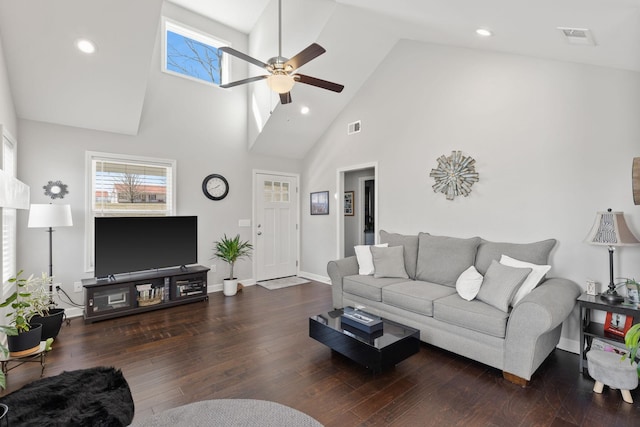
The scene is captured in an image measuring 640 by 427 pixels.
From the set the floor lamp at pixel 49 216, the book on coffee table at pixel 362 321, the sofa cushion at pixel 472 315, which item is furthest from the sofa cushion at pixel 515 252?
the floor lamp at pixel 49 216

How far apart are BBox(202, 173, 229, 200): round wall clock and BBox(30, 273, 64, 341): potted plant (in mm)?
2480

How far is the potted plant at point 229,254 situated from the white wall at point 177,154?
0.14 m

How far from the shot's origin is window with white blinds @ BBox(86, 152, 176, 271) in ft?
13.9

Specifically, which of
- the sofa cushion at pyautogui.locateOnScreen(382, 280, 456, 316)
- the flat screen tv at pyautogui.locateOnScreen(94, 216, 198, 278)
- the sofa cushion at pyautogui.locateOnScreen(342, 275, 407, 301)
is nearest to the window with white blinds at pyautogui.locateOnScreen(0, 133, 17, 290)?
the flat screen tv at pyautogui.locateOnScreen(94, 216, 198, 278)

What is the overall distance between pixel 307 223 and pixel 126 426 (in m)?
4.98

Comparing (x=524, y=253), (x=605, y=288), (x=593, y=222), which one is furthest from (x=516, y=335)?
(x=593, y=222)

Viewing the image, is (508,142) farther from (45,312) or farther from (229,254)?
(45,312)

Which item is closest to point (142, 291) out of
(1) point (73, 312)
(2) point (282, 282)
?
(1) point (73, 312)

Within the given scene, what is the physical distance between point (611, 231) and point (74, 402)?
4.02 meters

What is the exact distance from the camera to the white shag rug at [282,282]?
5.66 meters

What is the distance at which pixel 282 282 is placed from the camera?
5949mm

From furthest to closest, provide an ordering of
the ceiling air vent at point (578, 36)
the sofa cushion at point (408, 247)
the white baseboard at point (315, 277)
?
the white baseboard at point (315, 277) → the sofa cushion at point (408, 247) → the ceiling air vent at point (578, 36)

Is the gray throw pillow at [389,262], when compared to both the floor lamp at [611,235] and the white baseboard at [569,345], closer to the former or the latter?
the white baseboard at [569,345]

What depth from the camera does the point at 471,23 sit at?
2938 millimetres
